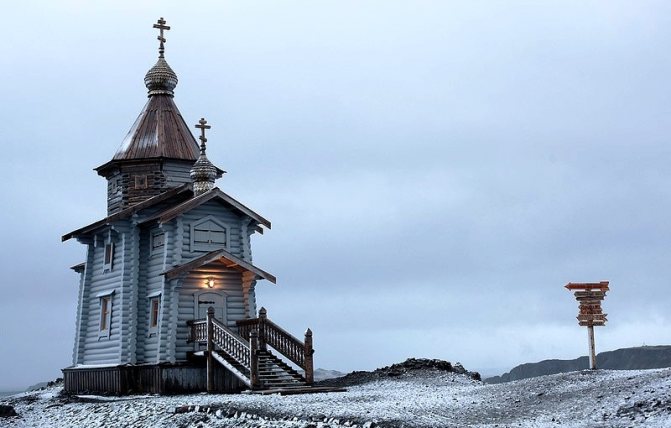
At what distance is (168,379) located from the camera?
30.8 m

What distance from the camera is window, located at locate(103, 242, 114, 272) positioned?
34.8 metres

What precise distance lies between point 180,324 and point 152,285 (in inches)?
93.9

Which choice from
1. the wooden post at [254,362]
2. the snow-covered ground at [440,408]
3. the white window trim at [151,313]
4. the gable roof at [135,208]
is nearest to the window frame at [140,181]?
the gable roof at [135,208]

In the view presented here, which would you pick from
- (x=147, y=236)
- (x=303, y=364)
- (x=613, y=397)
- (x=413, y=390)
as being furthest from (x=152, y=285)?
(x=613, y=397)

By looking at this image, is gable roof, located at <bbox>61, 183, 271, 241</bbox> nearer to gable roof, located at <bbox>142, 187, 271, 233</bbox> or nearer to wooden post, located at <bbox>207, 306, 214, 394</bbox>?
gable roof, located at <bbox>142, 187, 271, 233</bbox>

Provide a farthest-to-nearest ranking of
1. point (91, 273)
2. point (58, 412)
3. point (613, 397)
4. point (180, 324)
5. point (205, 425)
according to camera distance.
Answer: point (91, 273)
point (180, 324)
point (58, 412)
point (205, 425)
point (613, 397)

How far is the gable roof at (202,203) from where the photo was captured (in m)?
31.5

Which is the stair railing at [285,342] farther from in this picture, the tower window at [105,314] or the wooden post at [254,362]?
the tower window at [105,314]

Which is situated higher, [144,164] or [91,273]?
[144,164]

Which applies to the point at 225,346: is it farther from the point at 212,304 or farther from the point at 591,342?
the point at 591,342

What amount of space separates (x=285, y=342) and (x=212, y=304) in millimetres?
4255

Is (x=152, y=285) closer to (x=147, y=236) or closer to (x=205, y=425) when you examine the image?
(x=147, y=236)

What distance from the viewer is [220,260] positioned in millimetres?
32562

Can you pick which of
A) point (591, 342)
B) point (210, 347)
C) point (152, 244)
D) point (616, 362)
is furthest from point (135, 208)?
point (616, 362)
